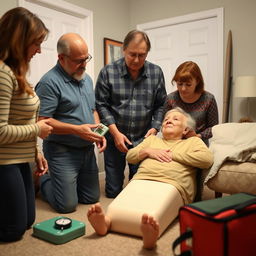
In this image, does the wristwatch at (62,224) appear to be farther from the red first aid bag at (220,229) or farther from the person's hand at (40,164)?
the red first aid bag at (220,229)

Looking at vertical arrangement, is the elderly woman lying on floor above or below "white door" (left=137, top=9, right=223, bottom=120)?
below

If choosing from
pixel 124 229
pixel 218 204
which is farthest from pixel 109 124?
pixel 218 204

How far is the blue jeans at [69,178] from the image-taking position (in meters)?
2.37

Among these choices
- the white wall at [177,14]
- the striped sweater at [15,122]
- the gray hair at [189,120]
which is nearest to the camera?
the striped sweater at [15,122]

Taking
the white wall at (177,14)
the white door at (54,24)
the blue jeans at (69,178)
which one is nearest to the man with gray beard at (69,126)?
the blue jeans at (69,178)

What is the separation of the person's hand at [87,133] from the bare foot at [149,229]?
87 centimetres

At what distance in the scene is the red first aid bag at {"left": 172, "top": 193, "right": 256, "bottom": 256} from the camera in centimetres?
130

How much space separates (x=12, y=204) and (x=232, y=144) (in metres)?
1.57

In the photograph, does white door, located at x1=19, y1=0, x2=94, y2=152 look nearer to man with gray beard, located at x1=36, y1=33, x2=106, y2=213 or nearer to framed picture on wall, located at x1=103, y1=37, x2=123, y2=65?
framed picture on wall, located at x1=103, y1=37, x2=123, y2=65

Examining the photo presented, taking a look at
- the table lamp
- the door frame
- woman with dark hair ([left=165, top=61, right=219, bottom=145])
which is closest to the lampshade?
the table lamp

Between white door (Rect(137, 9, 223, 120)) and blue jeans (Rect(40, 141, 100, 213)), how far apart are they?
6.50ft

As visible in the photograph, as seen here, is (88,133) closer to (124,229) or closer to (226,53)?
(124,229)

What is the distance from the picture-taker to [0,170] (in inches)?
68.2

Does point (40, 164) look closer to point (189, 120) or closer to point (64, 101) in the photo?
point (64, 101)
